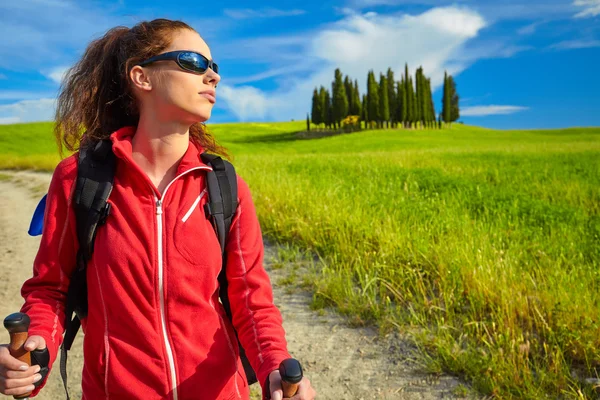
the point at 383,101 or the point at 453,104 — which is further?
the point at 453,104

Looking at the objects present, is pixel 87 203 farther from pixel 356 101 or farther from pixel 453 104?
pixel 453 104

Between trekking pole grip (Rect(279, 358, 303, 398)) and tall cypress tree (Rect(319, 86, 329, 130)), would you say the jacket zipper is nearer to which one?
trekking pole grip (Rect(279, 358, 303, 398))

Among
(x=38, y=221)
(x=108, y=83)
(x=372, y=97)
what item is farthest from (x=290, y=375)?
(x=372, y=97)

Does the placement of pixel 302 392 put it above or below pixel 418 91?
below

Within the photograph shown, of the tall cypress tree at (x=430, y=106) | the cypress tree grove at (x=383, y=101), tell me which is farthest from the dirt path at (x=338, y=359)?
the tall cypress tree at (x=430, y=106)

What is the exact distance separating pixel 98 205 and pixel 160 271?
1.01 ft

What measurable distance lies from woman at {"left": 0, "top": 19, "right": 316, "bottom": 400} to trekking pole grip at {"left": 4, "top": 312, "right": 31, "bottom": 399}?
2 centimetres

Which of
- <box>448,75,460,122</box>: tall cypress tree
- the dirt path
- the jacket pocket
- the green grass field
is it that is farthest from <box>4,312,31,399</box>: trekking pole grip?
<box>448,75,460,122</box>: tall cypress tree

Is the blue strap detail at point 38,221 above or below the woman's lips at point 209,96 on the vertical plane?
below

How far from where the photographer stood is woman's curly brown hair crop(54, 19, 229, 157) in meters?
1.81

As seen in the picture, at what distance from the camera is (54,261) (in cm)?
166

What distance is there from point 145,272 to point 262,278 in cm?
41

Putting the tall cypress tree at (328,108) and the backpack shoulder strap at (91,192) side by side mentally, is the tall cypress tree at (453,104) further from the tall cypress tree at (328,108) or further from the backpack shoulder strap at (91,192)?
the backpack shoulder strap at (91,192)

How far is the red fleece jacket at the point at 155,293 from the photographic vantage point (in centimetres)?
160
